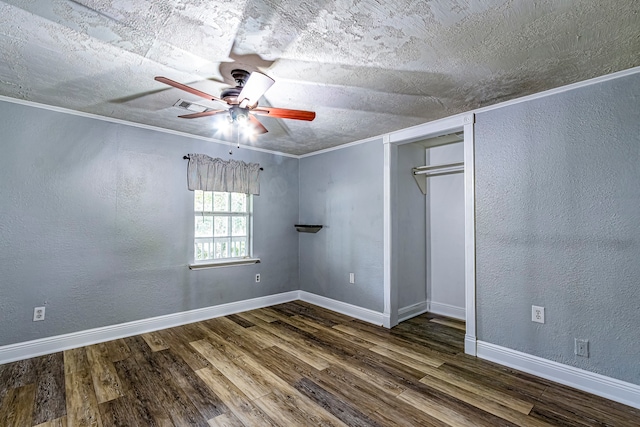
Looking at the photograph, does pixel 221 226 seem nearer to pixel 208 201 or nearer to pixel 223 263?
pixel 208 201

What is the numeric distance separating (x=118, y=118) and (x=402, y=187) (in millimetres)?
3511

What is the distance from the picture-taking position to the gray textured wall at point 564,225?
2.26 metres

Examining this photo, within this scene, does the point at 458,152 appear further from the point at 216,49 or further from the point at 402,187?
the point at 216,49

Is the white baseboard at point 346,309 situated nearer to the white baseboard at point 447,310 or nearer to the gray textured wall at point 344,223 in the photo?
the gray textured wall at point 344,223

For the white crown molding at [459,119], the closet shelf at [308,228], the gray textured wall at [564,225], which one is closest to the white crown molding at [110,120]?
the closet shelf at [308,228]

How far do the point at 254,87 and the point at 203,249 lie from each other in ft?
9.18

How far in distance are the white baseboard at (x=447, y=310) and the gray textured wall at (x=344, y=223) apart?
107 cm

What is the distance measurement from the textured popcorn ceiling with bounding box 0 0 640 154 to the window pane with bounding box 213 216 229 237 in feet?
5.83

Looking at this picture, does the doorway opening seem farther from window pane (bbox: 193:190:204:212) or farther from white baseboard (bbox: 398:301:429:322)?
window pane (bbox: 193:190:204:212)

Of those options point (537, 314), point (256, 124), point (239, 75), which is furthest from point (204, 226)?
point (537, 314)

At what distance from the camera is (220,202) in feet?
14.2

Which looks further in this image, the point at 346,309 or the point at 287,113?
the point at 346,309

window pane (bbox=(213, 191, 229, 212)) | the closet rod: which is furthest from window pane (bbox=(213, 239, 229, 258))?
the closet rod

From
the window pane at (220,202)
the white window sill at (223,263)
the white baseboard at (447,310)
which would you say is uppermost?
the window pane at (220,202)
